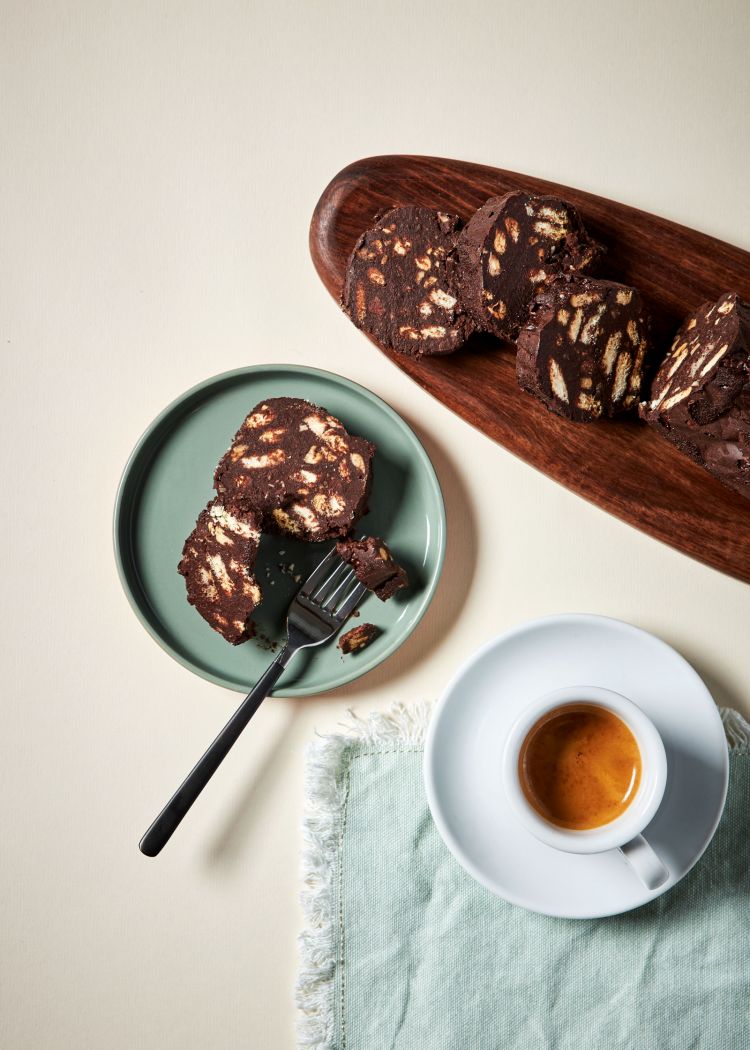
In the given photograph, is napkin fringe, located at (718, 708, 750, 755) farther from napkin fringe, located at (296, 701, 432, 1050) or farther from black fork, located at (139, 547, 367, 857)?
black fork, located at (139, 547, 367, 857)

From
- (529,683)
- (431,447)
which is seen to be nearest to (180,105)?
(431,447)

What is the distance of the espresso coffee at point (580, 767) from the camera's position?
1.46 metres

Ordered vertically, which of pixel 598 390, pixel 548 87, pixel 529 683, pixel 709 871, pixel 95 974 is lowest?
pixel 95 974

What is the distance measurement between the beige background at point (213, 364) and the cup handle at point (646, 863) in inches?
17.9

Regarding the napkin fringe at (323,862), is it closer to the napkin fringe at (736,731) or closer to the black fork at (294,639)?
the black fork at (294,639)

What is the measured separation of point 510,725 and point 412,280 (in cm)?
91

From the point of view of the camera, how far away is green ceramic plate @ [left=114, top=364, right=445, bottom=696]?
1615 mm

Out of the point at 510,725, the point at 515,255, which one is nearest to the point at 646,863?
the point at 510,725

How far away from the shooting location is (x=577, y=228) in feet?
5.16

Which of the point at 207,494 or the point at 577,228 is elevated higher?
the point at 577,228

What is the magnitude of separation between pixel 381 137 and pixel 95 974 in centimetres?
195

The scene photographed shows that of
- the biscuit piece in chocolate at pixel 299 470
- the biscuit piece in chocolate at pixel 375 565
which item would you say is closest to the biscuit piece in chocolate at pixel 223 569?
the biscuit piece in chocolate at pixel 299 470

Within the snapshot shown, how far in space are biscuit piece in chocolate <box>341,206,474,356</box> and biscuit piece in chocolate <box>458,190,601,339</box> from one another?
0.13ft

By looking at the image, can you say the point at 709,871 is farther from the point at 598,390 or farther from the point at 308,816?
the point at 598,390
